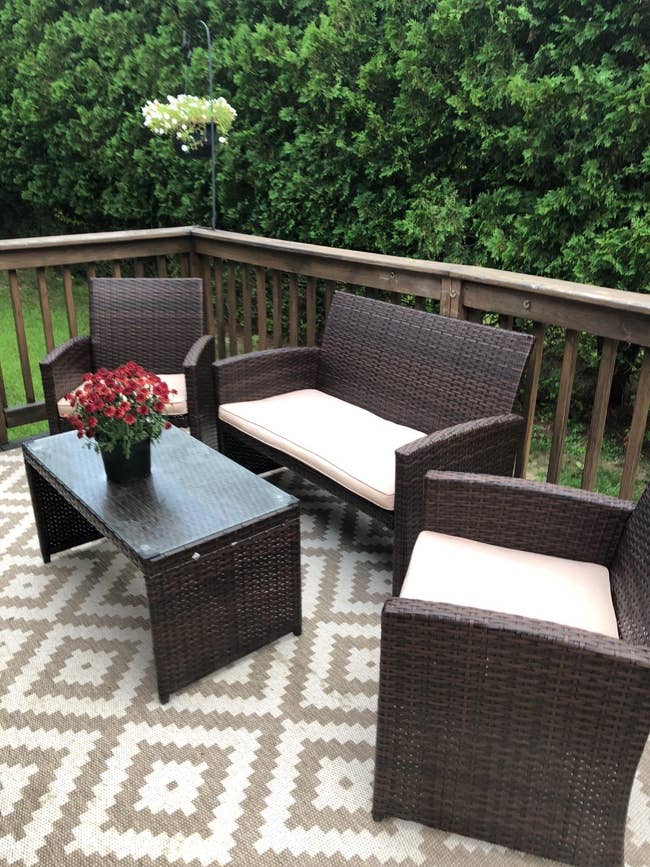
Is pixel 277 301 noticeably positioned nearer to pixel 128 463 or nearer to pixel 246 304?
pixel 246 304

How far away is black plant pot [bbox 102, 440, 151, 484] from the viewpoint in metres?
2.30

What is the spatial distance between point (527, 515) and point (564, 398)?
3.06 ft

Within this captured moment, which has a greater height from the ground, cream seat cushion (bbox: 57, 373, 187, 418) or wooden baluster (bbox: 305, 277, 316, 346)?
wooden baluster (bbox: 305, 277, 316, 346)

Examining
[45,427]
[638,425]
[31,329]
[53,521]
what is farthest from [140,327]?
[31,329]

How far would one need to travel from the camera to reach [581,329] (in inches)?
98.7

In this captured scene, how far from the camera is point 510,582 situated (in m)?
1.81

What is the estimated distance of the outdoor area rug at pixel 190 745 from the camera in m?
1.65

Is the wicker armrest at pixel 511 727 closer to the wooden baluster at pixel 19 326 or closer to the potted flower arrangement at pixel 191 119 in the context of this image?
the wooden baluster at pixel 19 326

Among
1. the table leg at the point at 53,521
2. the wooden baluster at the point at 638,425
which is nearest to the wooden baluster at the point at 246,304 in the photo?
the table leg at the point at 53,521

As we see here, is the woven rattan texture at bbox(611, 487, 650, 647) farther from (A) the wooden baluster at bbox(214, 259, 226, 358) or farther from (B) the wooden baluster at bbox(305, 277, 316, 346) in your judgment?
(A) the wooden baluster at bbox(214, 259, 226, 358)

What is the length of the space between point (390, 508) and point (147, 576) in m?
0.86

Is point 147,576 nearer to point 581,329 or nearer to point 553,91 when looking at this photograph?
point 581,329

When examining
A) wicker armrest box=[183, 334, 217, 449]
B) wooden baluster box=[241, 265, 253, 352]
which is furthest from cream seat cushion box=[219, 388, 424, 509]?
wooden baluster box=[241, 265, 253, 352]

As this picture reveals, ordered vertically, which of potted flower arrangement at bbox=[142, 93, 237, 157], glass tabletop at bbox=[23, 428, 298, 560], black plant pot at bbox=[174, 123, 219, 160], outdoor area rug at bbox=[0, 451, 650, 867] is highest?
potted flower arrangement at bbox=[142, 93, 237, 157]
